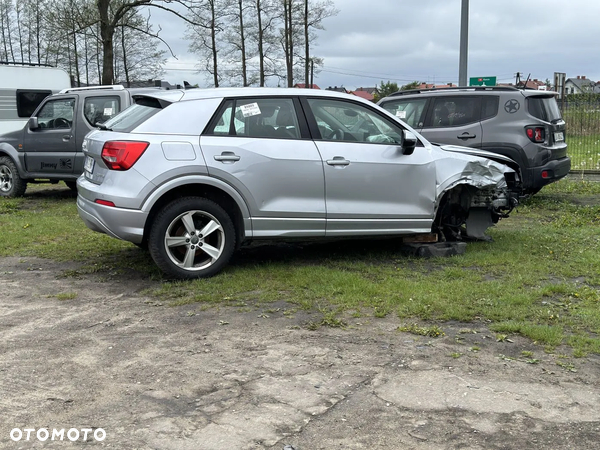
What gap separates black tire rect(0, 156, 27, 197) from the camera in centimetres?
1328

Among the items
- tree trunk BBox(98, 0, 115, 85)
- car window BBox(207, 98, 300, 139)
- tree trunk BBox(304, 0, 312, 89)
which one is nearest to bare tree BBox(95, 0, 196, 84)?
tree trunk BBox(98, 0, 115, 85)

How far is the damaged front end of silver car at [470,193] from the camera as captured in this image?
7426 mm

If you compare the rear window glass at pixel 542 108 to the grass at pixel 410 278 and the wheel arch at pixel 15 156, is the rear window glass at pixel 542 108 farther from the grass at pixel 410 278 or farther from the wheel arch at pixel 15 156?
the wheel arch at pixel 15 156

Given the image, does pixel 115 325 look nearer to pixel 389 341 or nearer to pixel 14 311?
pixel 14 311

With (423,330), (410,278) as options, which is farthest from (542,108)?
(423,330)

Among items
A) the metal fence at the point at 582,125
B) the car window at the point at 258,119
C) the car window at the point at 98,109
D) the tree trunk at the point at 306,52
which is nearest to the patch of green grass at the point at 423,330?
the car window at the point at 258,119

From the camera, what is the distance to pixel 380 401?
12.9 feet

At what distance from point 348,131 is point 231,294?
6.79 ft

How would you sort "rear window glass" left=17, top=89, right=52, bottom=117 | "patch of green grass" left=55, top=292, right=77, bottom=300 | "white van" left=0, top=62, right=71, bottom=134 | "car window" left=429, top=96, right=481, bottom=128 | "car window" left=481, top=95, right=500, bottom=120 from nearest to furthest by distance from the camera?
"patch of green grass" left=55, top=292, right=77, bottom=300 < "car window" left=481, top=95, right=500, bottom=120 < "car window" left=429, top=96, right=481, bottom=128 < "white van" left=0, top=62, right=71, bottom=134 < "rear window glass" left=17, top=89, right=52, bottom=117

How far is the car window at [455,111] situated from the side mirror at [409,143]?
4299mm

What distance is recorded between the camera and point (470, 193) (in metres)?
7.80

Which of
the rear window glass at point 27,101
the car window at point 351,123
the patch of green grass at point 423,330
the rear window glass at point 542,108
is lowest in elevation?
the patch of green grass at point 423,330

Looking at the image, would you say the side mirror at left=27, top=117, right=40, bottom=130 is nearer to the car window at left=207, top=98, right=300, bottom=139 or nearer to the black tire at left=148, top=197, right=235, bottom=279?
the car window at left=207, top=98, right=300, bottom=139

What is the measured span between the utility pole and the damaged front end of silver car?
7240 millimetres
